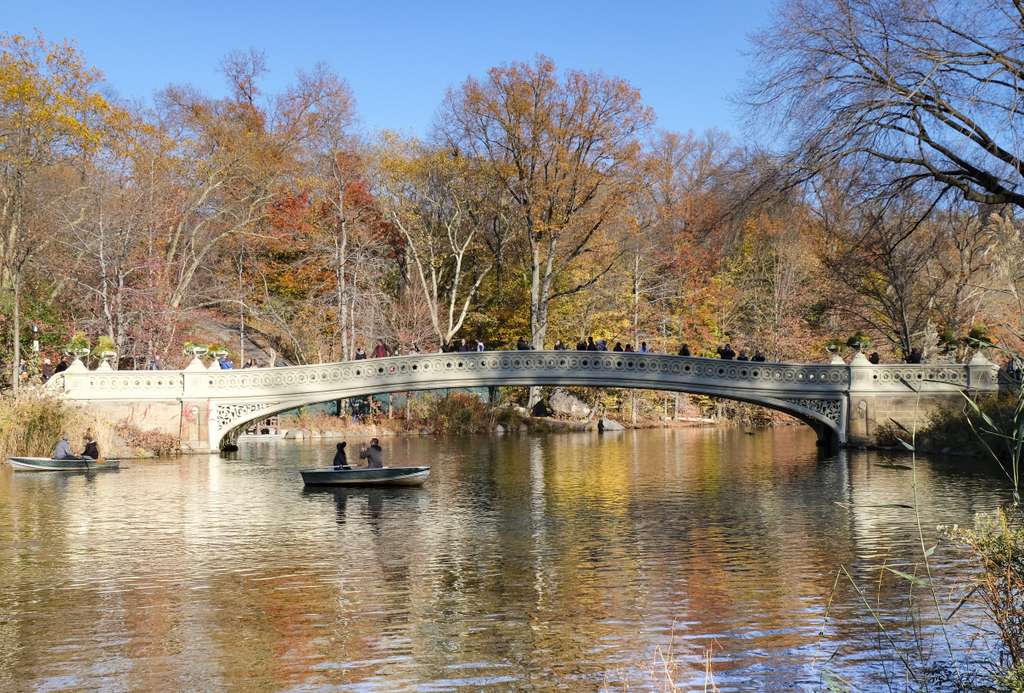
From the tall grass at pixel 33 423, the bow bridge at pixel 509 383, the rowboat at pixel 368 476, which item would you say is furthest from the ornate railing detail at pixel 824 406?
the tall grass at pixel 33 423

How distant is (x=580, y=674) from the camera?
34.2 feet

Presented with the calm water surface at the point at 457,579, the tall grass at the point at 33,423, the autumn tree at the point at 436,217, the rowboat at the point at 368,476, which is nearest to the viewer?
the calm water surface at the point at 457,579

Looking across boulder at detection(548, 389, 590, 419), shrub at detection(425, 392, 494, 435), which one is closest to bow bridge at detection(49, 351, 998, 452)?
shrub at detection(425, 392, 494, 435)

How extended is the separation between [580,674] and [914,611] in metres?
4.34

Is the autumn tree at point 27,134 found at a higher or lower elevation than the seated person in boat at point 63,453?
higher

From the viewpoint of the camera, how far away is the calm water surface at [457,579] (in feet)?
35.1

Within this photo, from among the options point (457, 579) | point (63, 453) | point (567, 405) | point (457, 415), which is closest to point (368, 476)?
point (63, 453)

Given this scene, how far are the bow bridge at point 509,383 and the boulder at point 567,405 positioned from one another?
15.1 meters

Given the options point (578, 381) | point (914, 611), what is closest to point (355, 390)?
point (578, 381)

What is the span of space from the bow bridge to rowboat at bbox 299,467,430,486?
31.9 feet

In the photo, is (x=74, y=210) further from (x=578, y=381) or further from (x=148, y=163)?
(x=578, y=381)

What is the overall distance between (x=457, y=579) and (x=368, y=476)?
11.0m

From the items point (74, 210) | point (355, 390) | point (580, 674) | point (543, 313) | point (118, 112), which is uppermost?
point (118, 112)

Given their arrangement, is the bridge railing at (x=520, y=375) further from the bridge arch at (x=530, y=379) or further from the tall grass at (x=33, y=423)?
the tall grass at (x=33, y=423)
